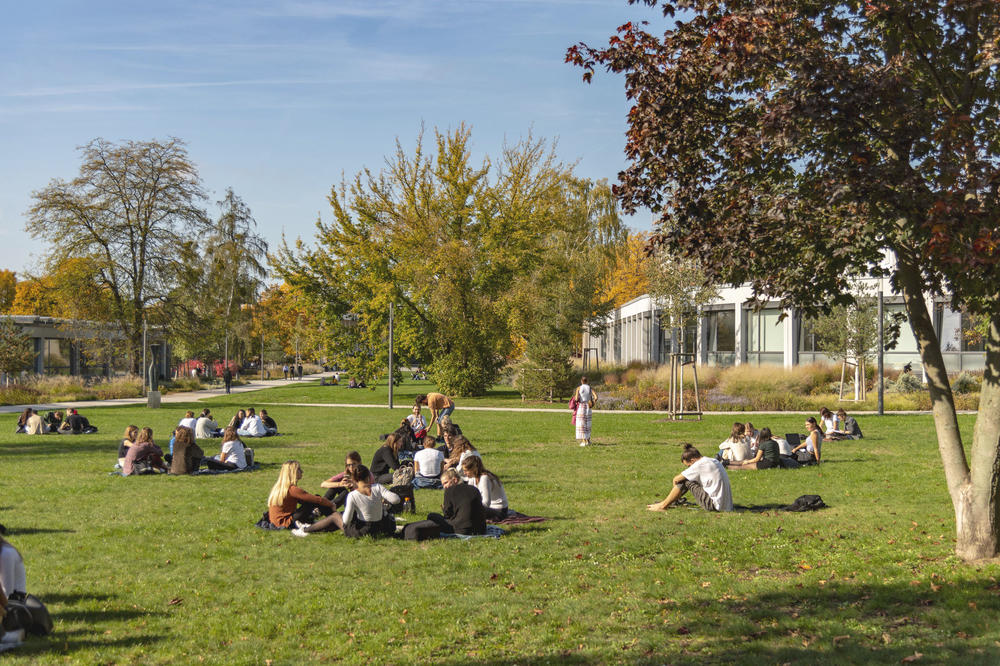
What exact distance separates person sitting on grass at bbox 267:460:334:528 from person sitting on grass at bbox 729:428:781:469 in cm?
937

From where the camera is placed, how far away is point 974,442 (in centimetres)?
891

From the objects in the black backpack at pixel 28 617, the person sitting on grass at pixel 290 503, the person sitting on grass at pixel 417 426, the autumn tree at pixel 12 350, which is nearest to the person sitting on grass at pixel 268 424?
the person sitting on grass at pixel 417 426

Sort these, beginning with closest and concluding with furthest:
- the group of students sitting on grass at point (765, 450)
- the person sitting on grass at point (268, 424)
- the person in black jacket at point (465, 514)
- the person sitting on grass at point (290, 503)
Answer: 1. the person in black jacket at point (465, 514)
2. the person sitting on grass at point (290, 503)
3. the group of students sitting on grass at point (765, 450)
4. the person sitting on grass at point (268, 424)

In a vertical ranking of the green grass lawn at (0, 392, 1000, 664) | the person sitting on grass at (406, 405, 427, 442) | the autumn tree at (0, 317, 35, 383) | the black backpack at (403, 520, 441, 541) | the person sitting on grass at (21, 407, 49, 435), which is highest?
the autumn tree at (0, 317, 35, 383)

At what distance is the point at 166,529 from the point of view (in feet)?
36.8

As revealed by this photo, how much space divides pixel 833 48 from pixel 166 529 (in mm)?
9906

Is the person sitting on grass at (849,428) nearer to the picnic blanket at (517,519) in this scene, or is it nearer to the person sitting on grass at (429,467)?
the person sitting on grass at (429,467)

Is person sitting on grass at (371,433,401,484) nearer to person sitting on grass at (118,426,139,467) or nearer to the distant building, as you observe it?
person sitting on grass at (118,426,139,467)

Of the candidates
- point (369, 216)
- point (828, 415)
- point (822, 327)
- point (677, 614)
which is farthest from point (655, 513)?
point (369, 216)

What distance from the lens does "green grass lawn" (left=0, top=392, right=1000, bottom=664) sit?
669 cm

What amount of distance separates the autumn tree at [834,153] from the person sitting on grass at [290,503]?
5.77 m

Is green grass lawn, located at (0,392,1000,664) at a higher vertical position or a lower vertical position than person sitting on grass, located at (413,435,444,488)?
lower

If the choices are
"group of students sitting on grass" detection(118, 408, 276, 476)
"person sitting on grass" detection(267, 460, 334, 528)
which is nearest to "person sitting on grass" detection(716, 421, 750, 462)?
"person sitting on grass" detection(267, 460, 334, 528)

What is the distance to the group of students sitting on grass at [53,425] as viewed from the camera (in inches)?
1003
